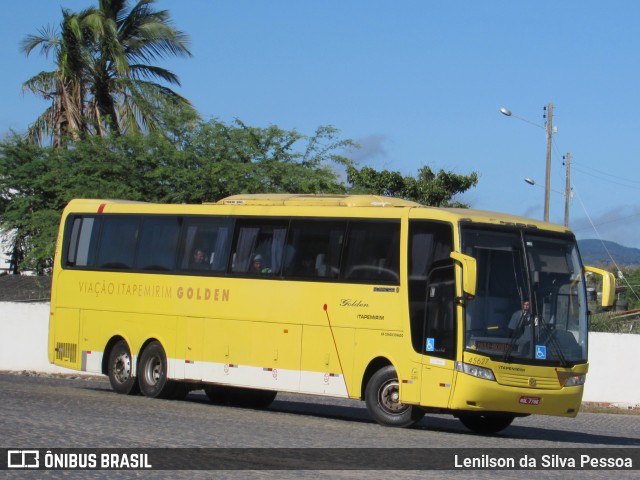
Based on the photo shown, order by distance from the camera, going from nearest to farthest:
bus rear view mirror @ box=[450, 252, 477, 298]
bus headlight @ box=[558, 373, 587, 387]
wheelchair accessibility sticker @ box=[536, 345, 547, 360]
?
bus rear view mirror @ box=[450, 252, 477, 298] < wheelchair accessibility sticker @ box=[536, 345, 547, 360] < bus headlight @ box=[558, 373, 587, 387]

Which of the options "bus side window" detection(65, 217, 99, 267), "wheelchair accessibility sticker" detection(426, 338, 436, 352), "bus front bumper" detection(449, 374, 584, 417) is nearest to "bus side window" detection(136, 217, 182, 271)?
"bus side window" detection(65, 217, 99, 267)

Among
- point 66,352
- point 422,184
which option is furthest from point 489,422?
point 422,184

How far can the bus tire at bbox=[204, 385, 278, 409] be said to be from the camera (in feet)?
77.0

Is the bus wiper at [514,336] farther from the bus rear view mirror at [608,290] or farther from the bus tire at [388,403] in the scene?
the bus tire at [388,403]

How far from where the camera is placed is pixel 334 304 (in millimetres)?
20047

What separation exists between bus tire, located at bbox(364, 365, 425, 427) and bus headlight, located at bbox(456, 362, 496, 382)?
→ 127 centimetres

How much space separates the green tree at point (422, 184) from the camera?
60.5 meters

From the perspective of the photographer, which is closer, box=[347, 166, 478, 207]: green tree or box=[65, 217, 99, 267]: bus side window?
box=[65, 217, 99, 267]: bus side window

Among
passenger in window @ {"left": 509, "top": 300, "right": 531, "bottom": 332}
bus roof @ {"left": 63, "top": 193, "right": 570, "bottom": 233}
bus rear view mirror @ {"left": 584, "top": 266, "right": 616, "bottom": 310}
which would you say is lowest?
passenger in window @ {"left": 509, "top": 300, "right": 531, "bottom": 332}

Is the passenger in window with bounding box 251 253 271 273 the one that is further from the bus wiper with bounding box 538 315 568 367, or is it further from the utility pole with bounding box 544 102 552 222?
the utility pole with bounding box 544 102 552 222

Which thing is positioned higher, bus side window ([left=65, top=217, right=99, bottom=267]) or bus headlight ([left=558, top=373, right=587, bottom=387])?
bus side window ([left=65, top=217, right=99, bottom=267])

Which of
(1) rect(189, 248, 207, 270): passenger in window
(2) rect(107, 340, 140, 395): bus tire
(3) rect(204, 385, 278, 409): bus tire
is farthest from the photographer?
(2) rect(107, 340, 140, 395): bus tire

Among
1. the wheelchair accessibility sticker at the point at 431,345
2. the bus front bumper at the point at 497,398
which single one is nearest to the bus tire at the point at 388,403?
the wheelchair accessibility sticker at the point at 431,345

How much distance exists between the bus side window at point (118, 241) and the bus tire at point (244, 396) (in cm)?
296
